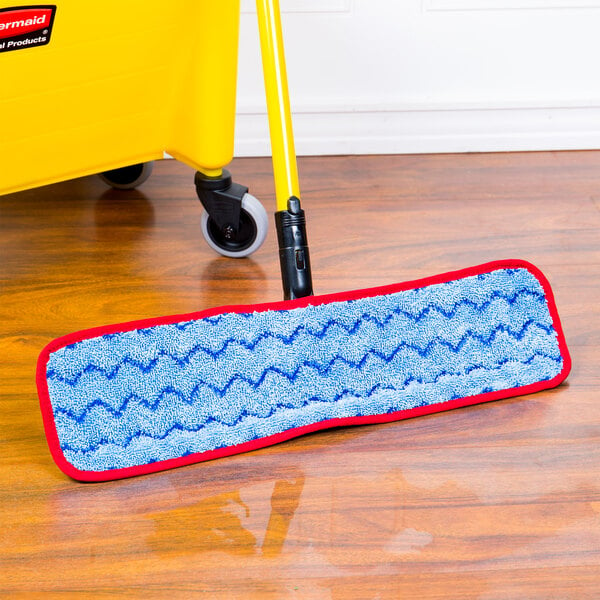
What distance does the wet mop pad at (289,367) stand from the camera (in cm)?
91

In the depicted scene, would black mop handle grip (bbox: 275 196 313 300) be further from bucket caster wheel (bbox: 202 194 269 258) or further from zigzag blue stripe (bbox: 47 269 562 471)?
bucket caster wheel (bbox: 202 194 269 258)

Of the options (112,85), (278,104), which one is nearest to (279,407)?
(278,104)

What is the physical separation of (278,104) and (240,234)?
0.98 feet

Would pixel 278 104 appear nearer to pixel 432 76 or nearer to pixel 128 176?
pixel 128 176

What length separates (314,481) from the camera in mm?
910

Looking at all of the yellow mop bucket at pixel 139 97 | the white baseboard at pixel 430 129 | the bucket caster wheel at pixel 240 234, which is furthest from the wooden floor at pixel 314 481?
the white baseboard at pixel 430 129

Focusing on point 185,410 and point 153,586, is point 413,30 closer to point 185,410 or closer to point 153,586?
point 185,410

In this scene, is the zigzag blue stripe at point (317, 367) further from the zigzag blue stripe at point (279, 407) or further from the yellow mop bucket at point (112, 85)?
the yellow mop bucket at point (112, 85)

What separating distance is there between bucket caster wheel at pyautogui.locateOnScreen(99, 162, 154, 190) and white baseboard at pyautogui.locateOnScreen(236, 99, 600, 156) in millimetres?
241

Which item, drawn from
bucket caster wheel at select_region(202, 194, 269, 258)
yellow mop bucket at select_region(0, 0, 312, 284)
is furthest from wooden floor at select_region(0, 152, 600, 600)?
yellow mop bucket at select_region(0, 0, 312, 284)

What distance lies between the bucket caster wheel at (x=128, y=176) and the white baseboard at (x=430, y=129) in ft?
0.79

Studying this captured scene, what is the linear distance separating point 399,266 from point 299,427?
0.46 meters

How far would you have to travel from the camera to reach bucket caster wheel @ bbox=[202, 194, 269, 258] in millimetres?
1338

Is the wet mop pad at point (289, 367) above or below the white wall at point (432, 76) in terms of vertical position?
above
